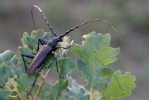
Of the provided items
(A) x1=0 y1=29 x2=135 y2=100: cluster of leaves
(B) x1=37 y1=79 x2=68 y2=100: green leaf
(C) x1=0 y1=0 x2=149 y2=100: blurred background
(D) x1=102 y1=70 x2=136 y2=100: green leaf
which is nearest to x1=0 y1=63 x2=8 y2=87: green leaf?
(A) x1=0 y1=29 x2=135 y2=100: cluster of leaves

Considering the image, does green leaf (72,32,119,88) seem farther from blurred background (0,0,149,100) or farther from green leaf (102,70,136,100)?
blurred background (0,0,149,100)

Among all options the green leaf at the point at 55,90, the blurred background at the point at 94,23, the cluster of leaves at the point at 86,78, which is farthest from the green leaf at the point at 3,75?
the blurred background at the point at 94,23

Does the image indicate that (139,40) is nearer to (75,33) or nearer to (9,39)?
(75,33)

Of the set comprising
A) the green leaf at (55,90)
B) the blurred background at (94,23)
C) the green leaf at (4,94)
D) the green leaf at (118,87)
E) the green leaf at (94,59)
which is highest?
the blurred background at (94,23)

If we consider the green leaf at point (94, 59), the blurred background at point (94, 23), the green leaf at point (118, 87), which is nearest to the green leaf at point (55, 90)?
the green leaf at point (94, 59)

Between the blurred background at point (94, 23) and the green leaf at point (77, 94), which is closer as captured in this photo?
the green leaf at point (77, 94)

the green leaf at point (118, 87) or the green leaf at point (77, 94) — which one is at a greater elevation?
the green leaf at point (118, 87)

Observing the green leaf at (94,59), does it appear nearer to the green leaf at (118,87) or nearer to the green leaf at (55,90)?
the green leaf at (118,87)
